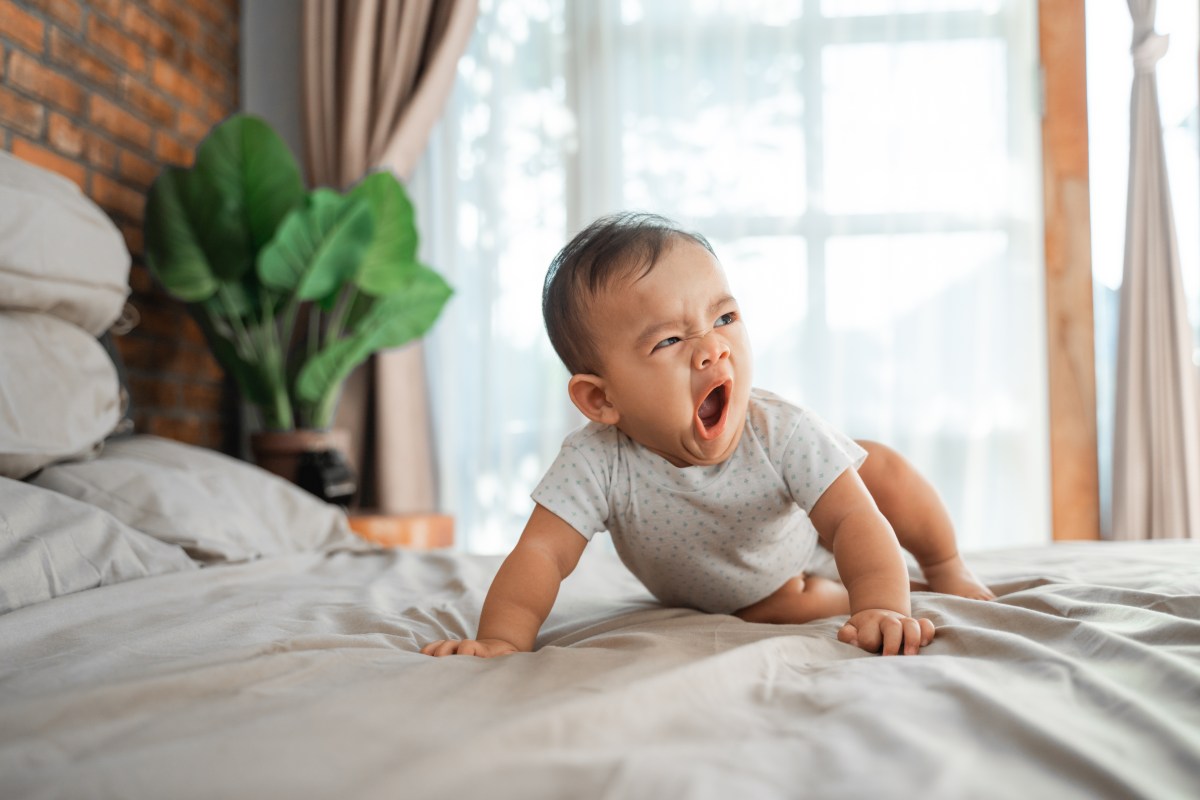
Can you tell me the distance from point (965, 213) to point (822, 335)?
595 millimetres

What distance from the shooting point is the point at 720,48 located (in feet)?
10.2

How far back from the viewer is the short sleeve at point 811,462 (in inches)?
42.8

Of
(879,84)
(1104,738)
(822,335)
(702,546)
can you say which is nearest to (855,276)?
(822,335)

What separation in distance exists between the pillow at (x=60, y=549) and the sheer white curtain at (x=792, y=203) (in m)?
1.85

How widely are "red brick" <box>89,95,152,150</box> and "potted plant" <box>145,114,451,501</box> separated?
18cm

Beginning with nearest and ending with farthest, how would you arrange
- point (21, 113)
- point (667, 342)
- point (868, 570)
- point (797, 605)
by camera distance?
point (868, 570) → point (667, 342) → point (797, 605) → point (21, 113)

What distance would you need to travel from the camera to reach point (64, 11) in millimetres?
2186

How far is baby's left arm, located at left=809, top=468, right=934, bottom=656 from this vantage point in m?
0.85

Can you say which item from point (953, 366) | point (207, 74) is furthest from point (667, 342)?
point (207, 74)

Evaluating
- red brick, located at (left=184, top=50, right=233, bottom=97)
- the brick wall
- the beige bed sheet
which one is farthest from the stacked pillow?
red brick, located at (left=184, top=50, right=233, bottom=97)

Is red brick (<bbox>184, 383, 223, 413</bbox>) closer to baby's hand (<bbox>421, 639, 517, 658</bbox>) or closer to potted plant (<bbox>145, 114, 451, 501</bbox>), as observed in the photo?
potted plant (<bbox>145, 114, 451, 501</bbox>)

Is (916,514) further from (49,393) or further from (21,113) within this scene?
(21,113)

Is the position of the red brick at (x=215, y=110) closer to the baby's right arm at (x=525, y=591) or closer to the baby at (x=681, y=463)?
the baby at (x=681, y=463)

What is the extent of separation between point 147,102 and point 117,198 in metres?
0.36
